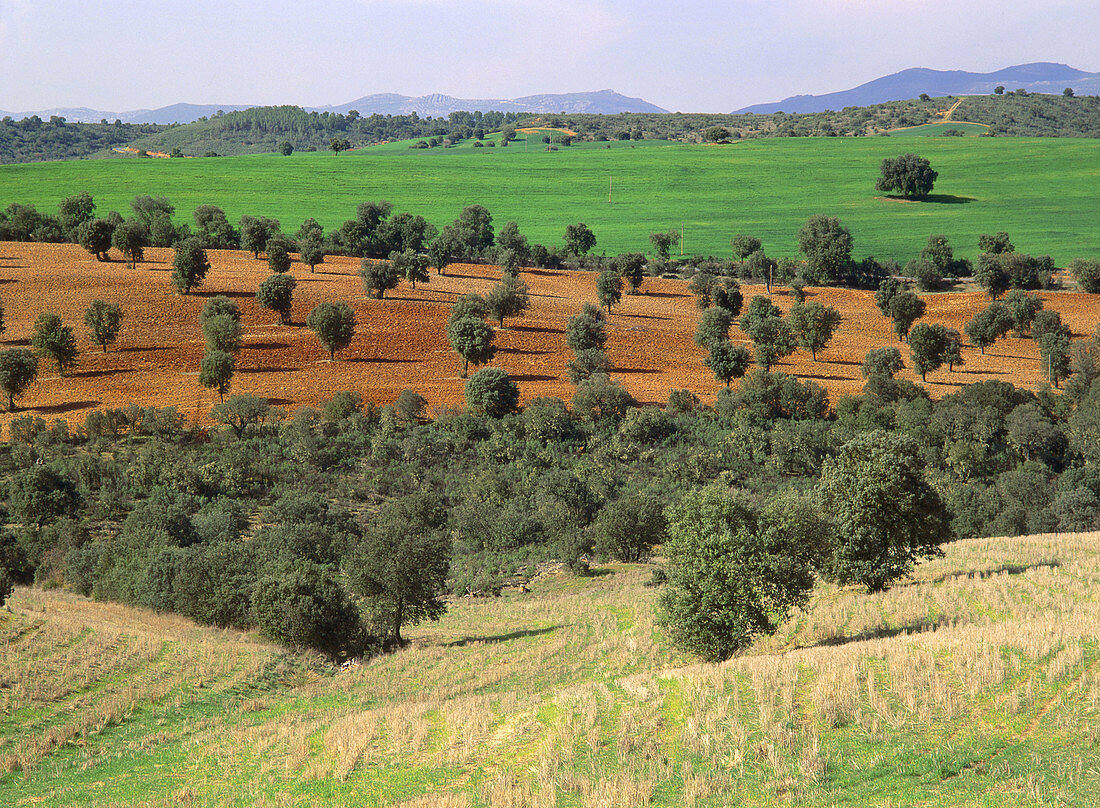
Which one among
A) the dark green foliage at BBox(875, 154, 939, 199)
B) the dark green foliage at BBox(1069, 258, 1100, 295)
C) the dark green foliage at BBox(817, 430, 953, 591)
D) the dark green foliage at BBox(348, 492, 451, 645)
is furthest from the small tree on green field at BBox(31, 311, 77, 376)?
the dark green foliage at BBox(875, 154, 939, 199)

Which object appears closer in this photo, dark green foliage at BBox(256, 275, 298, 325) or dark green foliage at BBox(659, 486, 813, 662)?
dark green foliage at BBox(659, 486, 813, 662)

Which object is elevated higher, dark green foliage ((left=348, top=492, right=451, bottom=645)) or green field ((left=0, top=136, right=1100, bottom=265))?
green field ((left=0, top=136, right=1100, bottom=265))

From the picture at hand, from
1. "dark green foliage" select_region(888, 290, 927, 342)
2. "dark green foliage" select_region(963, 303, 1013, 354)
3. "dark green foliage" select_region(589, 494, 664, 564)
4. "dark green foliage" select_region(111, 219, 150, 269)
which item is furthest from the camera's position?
"dark green foliage" select_region(111, 219, 150, 269)

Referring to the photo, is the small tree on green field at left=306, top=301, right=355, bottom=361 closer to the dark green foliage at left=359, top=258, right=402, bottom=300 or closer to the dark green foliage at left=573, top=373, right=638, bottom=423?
the dark green foliage at left=359, top=258, right=402, bottom=300

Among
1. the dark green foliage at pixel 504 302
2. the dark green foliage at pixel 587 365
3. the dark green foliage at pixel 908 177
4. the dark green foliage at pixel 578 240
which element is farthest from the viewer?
the dark green foliage at pixel 908 177

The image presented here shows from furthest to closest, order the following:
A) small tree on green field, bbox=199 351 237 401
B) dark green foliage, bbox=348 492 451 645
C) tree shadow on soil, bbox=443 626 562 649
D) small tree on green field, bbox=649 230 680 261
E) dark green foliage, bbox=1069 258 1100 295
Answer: small tree on green field, bbox=649 230 680 261 → dark green foliage, bbox=1069 258 1100 295 → small tree on green field, bbox=199 351 237 401 → dark green foliage, bbox=348 492 451 645 → tree shadow on soil, bbox=443 626 562 649

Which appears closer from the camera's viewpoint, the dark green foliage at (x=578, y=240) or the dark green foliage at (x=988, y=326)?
the dark green foliage at (x=988, y=326)

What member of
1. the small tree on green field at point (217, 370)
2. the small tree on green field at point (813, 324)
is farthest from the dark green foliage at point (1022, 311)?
the small tree on green field at point (217, 370)

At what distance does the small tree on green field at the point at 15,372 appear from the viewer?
53.4m

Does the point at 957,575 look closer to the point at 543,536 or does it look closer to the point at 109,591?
the point at 543,536

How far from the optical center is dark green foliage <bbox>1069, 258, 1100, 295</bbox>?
9444 centimetres

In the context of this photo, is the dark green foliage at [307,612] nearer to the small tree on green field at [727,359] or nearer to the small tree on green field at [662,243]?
the small tree on green field at [727,359]

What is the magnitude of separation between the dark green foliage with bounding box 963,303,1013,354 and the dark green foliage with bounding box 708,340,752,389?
1026 inches

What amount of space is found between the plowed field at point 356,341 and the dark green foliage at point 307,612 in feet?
95.9
